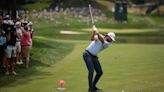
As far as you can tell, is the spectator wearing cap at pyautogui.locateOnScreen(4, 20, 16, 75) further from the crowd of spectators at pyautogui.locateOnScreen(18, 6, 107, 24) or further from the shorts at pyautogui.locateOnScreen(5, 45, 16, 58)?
the crowd of spectators at pyautogui.locateOnScreen(18, 6, 107, 24)

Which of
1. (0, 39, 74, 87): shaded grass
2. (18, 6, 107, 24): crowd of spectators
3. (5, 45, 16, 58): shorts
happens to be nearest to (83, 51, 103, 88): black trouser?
(0, 39, 74, 87): shaded grass

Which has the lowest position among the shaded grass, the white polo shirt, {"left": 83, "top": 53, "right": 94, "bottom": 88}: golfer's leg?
the shaded grass

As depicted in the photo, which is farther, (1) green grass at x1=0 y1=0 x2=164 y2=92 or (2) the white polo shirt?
(1) green grass at x1=0 y1=0 x2=164 y2=92

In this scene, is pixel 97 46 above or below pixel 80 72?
above

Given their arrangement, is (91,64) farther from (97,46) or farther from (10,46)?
(10,46)

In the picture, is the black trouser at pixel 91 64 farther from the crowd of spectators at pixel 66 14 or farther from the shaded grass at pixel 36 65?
the crowd of spectators at pixel 66 14

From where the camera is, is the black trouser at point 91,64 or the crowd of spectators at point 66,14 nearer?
the black trouser at point 91,64

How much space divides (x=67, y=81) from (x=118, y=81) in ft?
5.57

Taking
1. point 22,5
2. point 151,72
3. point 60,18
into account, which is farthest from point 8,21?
point 22,5

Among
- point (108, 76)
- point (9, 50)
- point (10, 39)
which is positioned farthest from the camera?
point (108, 76)

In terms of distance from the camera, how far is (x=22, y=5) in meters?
65.9

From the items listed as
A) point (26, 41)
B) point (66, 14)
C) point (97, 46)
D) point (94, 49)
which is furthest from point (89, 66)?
point (66, 14)

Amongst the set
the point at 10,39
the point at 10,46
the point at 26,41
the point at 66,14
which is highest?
the point at 10,39

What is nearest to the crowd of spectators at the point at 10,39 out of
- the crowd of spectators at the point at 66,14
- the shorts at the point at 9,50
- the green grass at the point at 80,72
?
the shorts at the point at 9,50
